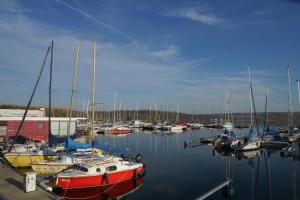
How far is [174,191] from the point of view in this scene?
25.5 meters

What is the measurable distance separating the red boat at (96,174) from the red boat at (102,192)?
0.43m

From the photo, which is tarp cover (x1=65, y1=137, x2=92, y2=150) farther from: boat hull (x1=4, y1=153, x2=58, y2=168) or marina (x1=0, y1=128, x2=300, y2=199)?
marina (x1=0, y1=128, x2=300, y2=199)

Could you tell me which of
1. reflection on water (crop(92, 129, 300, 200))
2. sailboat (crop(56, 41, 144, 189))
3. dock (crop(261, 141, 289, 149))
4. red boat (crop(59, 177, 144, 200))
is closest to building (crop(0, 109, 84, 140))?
reflection on water (crop(92, 129, 300, 200))

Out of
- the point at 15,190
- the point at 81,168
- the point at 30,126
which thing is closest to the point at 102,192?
the point at 81,168

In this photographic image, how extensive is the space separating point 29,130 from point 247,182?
42.3 m

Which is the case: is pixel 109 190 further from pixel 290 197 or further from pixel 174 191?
pixel 290 197

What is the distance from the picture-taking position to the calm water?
81.7 feet

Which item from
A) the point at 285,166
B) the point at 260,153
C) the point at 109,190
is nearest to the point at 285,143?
the point at 260,153

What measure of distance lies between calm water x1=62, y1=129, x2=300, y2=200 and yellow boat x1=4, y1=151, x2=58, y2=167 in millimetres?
11131

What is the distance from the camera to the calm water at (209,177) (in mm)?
24916

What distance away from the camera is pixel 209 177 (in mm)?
31938

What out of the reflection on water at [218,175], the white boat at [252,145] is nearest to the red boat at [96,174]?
the reflection on water at [218,175]

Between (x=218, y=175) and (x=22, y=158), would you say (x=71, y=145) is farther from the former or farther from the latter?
(x=218, y=175)

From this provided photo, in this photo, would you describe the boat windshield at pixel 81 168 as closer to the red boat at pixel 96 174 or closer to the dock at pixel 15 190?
the red boat at pixel 96 174
